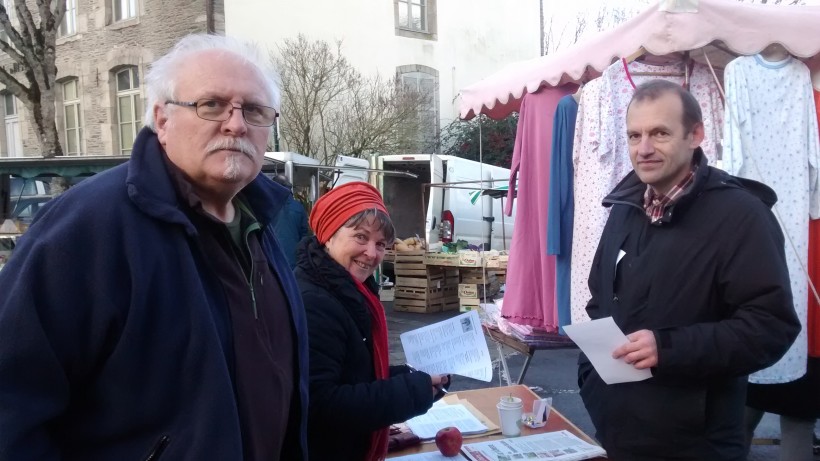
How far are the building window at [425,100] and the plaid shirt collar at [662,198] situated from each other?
13157mm

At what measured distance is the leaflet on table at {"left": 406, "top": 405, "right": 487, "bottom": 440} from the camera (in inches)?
92.4

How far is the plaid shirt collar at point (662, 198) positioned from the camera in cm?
190

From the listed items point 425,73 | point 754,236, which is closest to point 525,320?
point 754,236

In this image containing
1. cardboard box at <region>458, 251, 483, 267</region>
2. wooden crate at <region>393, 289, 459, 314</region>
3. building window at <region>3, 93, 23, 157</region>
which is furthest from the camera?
building window at <region>3, 93, 23, 157</region>

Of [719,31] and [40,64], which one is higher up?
[40,64]

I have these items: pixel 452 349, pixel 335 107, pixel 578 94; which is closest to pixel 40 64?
pixel 335 107

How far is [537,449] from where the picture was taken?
7.02ft

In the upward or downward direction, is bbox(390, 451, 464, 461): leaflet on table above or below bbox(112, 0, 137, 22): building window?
below

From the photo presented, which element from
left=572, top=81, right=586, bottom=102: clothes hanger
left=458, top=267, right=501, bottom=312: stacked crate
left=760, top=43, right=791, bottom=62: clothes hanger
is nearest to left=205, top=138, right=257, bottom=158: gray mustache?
left=572, top=81, right=586, bottom=102: clothes hanger

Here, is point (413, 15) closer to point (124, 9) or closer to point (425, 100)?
point (425, 100)

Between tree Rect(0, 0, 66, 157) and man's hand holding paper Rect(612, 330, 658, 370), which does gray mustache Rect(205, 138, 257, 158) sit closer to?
man's hand holding paper Rect(612, 330, 658, 370)

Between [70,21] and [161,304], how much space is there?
17.3m

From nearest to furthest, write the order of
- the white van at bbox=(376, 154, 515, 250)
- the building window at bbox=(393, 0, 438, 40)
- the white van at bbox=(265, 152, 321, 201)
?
the white van at bbox=(265, 152, 321, 201)
the white van at bbox=(376, 154, 515, 250)
the building window at bbox=(393, 0, 438, 40)

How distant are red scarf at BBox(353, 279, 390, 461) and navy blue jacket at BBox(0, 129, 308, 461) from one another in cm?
77
